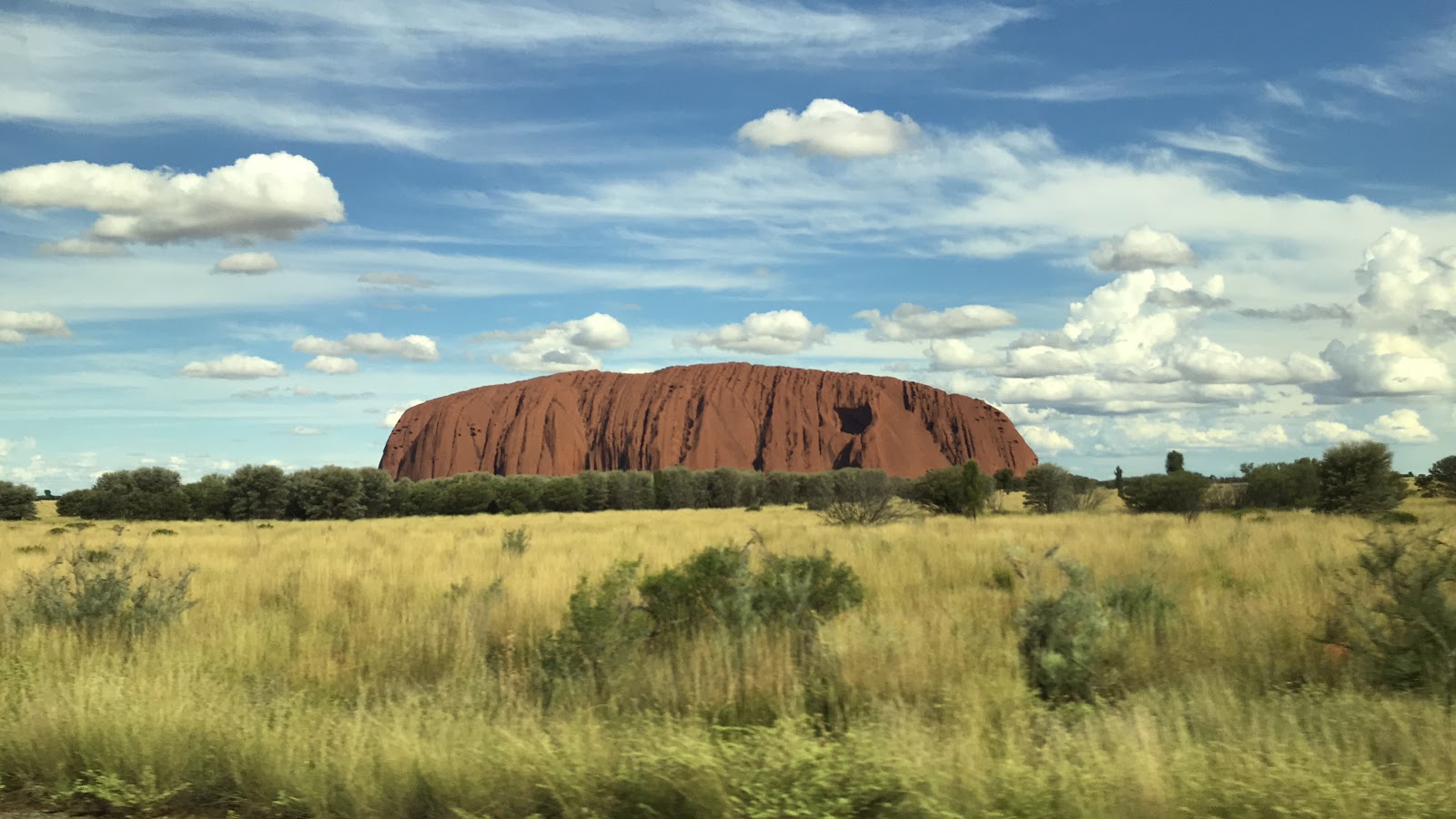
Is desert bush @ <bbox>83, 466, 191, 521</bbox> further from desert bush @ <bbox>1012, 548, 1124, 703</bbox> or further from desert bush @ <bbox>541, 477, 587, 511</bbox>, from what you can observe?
desert bush @ <bbox>1012, 548, 1124, 703</bbox>

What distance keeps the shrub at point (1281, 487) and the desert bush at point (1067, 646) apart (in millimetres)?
40350

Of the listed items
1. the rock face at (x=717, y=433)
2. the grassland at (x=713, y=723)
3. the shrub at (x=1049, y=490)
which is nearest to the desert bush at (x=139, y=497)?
the shrub at (x=1049, y=490)

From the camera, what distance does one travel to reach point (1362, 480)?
34.7m

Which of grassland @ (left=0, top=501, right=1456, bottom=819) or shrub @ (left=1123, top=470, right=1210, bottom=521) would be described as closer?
grassland @ (left=0, top=501, right=1456, bottom=819)

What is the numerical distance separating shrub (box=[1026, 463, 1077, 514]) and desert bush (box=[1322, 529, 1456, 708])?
140 ft

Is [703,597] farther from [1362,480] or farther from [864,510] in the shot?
[1362,480]

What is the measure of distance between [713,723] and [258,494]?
7700 centimetres

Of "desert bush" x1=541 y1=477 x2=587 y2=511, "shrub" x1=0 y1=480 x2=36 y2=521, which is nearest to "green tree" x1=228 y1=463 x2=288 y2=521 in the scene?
"shrub" x1=0 y1=480 x2=36 y2=521

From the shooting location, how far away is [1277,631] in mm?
8688

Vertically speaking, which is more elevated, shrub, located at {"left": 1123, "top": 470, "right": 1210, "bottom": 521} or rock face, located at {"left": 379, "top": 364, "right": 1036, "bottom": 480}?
rock face, located at {"left": 379, "top": 364, "right": 1036, "bottom": 480}

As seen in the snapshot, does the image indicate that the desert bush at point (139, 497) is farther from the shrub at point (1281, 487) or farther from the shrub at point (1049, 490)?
the shrub at point (1281, 487)

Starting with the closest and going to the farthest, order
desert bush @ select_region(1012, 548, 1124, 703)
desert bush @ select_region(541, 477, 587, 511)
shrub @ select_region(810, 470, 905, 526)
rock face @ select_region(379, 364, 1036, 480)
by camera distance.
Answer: desert bush @ select_region(1012, 548, 1124, 703), shrub @ select_region(810, 470, 905, 526), desert bush @ select_region(541, 477, 587, 511), rock face @ select_region(379, 364, 1036, 480)

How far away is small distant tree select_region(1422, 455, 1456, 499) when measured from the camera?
51.9m

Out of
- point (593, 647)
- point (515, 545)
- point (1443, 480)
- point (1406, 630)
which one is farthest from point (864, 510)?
point (1443, 480)
